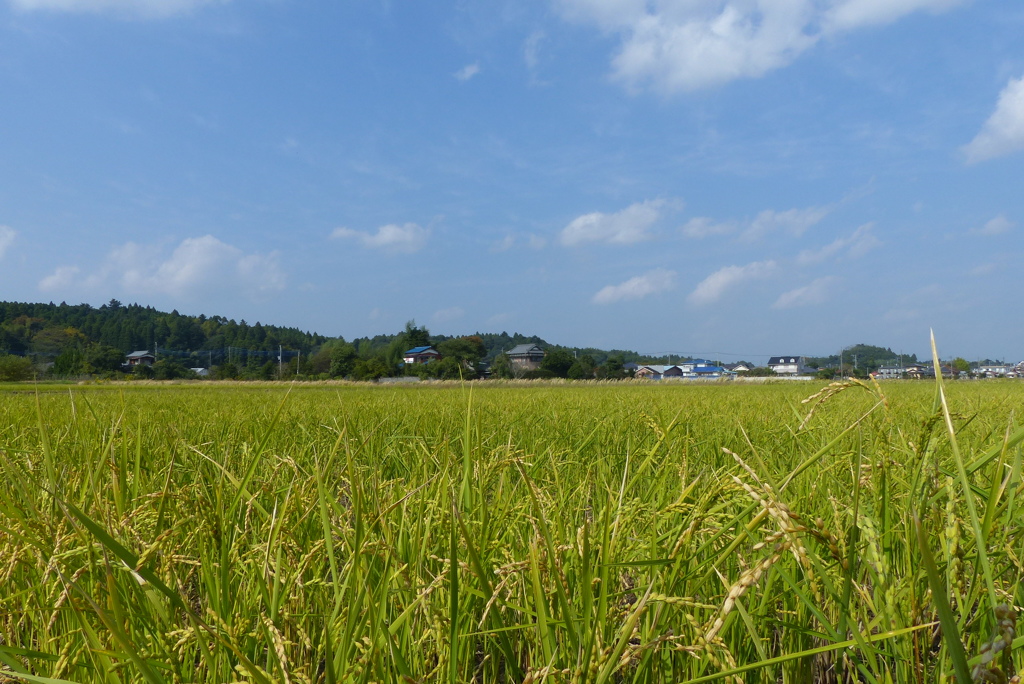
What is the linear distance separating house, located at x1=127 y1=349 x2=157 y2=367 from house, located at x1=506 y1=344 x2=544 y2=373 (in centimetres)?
4557

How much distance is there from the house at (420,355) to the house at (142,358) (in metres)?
33.4

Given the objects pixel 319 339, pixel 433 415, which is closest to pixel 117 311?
pixel 319 339

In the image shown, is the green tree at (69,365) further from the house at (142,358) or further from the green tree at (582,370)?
the green tree at (582,370)

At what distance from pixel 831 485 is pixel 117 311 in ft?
365

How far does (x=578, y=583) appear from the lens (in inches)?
45.1

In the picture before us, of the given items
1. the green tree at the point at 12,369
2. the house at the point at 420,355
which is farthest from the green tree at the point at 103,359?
the house at the point at 420,355

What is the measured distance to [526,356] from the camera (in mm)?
80500

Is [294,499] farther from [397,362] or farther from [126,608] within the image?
[397,362]

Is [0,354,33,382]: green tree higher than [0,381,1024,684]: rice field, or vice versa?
[0,354,33,382]: green tree

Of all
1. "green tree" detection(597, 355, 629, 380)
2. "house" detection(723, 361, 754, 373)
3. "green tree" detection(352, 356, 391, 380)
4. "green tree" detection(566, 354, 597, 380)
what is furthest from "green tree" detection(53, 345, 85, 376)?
"house" detection(723, 361, 754, 373)

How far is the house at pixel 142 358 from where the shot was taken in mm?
77425

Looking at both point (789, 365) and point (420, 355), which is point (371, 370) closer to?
point (420, 355)

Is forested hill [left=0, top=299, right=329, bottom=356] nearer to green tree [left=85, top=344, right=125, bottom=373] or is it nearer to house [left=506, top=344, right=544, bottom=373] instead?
green tree [left=85, top=344, right=125, bottom=373]

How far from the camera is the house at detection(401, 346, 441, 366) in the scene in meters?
69.4
